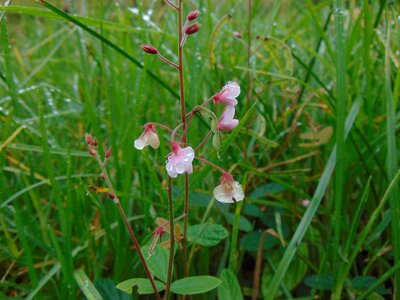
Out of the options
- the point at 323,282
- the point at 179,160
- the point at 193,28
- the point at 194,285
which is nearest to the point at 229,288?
the point at 194,285

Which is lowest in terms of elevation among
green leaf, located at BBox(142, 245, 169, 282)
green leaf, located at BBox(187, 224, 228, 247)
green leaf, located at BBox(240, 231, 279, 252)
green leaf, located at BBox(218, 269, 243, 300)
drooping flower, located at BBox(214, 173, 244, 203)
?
green leaf, located at BBox(240, 231, 279, 252)

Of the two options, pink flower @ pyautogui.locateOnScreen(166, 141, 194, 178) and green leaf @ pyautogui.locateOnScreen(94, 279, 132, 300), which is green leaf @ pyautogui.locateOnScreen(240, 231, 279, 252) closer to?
green leaf @ pyautogui.locateOnScreen(94, 279, 132, 300)

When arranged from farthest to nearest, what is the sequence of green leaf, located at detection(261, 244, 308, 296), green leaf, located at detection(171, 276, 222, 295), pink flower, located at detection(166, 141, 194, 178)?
green leaf, located at detection(261, 244, 308, 296)
green leaf, located at detection(171, 276, 222, 295)
pink flower, located at detection(166, 141, 194, 178)

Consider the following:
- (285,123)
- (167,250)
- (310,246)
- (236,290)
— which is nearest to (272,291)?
(236,290)

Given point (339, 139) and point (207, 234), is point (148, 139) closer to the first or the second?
point (207, 234)

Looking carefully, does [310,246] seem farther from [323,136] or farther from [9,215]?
[9,215]

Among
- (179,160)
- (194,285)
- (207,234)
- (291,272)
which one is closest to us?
(179,160)

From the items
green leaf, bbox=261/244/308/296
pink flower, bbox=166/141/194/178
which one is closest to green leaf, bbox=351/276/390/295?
green leaf, bbox=261/244/308/296

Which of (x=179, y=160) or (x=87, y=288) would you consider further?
(x=87, y=288)
